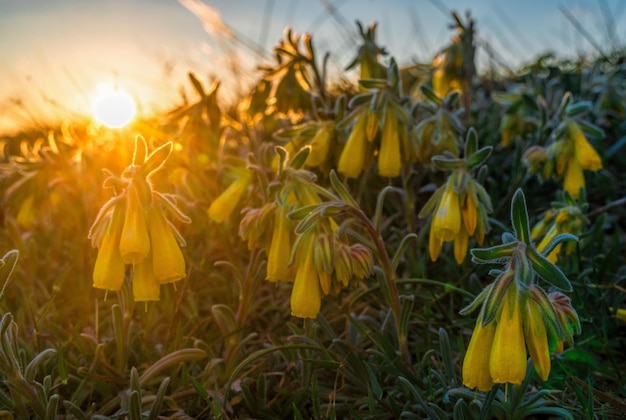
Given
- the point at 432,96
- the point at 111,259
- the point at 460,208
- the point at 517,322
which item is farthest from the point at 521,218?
the point at 432,96

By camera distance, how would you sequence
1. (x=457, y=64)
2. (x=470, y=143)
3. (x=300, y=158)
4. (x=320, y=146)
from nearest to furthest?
Result: (x=300, y=158), (x=470, y=143), (x=320, y=146), (x=457, y=64)

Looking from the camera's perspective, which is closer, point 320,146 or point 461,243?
point 461,243

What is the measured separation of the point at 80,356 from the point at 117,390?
0.28 metres

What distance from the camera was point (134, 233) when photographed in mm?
1922

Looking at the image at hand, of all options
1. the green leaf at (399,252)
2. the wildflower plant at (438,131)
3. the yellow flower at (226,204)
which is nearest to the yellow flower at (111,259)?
the yellow flower at (226,204)

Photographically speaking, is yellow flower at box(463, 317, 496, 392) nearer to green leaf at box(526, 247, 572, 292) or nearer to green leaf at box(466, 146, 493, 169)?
green leaf at box(526, 247, 572, 292)

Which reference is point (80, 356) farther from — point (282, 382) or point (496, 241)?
point (496, 241)

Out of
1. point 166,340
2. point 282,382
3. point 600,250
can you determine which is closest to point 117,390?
point 166,340

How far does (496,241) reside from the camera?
3.05 m

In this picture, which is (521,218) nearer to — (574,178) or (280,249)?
(280,249)

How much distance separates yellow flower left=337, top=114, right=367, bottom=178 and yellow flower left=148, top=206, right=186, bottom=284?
0.85m

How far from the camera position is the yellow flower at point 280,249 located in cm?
208

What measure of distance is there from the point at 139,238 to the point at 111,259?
0.12 m

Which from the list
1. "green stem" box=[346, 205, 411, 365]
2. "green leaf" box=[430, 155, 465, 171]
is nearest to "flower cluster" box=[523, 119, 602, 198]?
"green leaf" box=[430, 155, 465, 171]
